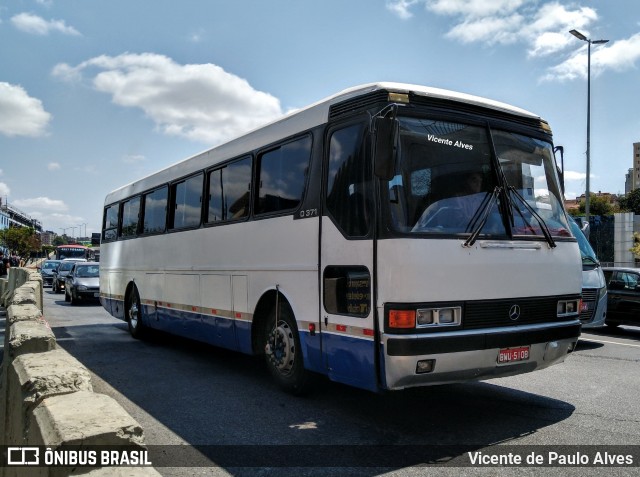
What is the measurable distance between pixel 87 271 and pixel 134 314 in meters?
13.9

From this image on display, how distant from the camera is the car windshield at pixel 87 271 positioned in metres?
24.0

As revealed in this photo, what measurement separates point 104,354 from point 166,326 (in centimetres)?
116

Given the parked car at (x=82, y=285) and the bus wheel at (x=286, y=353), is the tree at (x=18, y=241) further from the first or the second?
the bus wheel at (x=286, y=353)

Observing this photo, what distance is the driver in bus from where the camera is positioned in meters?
5.01

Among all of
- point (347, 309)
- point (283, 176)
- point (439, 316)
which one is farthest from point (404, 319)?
point (283, 176)

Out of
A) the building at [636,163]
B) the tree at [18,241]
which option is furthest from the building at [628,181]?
the tree at [18,241]

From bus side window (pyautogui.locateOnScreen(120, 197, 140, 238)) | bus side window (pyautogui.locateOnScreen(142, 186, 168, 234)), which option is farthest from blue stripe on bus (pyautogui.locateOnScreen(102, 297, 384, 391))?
bus side window (pyautogui.locateOnScreen(120, 197, 140, 238))

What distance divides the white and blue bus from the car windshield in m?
18.8

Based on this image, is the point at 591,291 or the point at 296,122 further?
the point at 591,291

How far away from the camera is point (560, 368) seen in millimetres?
8320

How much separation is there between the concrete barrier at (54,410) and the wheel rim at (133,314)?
7.19m

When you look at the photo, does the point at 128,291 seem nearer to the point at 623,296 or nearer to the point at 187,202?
the point at 187,202

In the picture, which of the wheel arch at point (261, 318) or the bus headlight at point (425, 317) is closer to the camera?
the bus headlight at point (425, 317)

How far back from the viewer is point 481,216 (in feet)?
17.2
